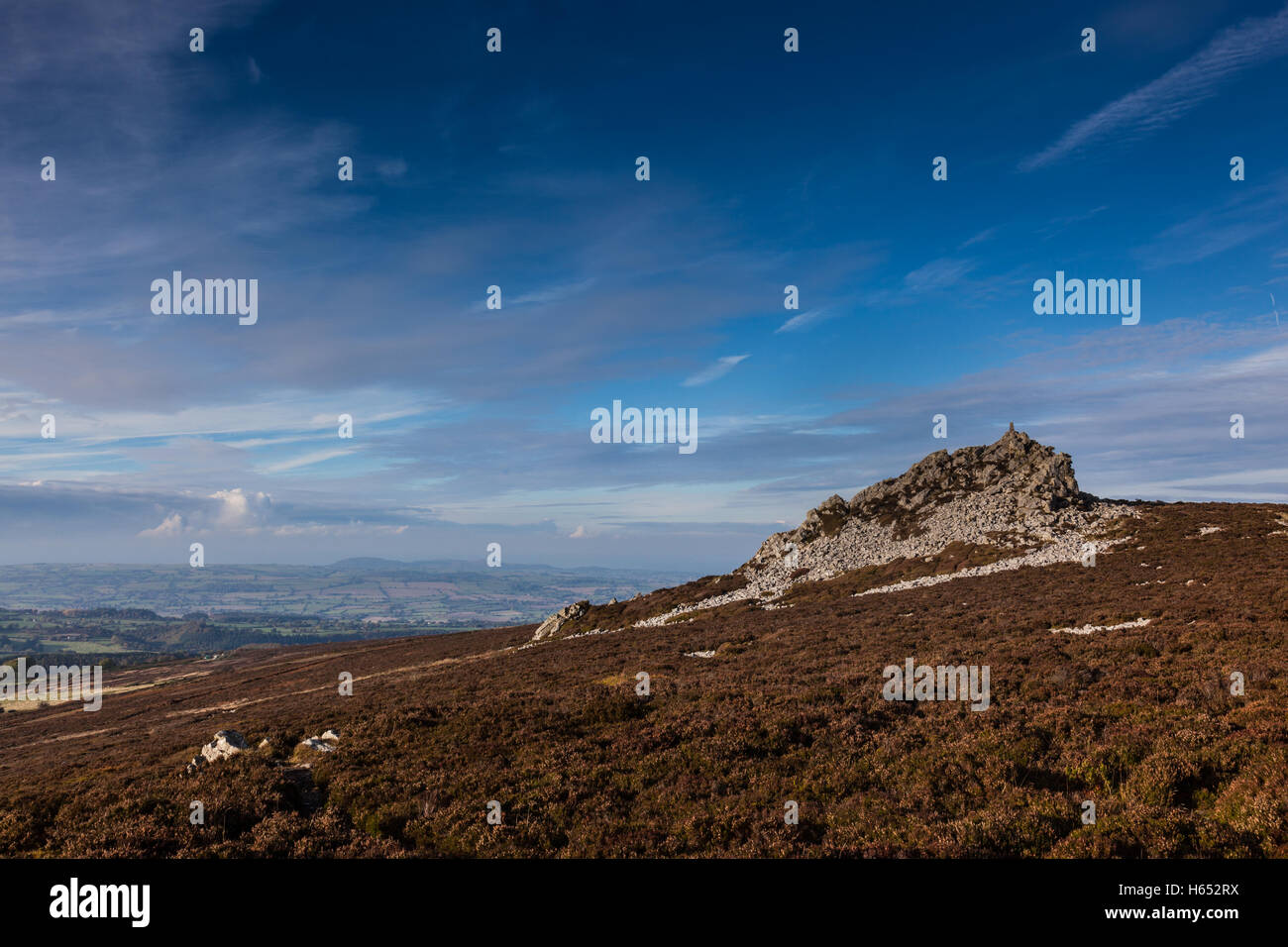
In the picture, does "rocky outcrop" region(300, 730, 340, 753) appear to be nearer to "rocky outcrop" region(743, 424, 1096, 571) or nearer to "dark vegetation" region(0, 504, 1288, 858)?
"dark vegetation" region(0, 504, 1288, 858)

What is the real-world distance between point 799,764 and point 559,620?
2154 inches

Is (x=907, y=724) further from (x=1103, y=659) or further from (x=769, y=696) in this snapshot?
(x=1103, y=659)

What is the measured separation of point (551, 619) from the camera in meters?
65.8

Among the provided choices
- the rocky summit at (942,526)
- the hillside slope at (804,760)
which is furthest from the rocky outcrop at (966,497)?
the hillside slope at (804,760)

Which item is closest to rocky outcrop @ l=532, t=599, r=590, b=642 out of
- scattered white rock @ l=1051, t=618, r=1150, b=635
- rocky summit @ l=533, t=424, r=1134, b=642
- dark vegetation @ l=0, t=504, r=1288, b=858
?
rocky summit @ l=533, t=424, r=1134, b=642

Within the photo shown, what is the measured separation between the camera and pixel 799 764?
13383 millimetres

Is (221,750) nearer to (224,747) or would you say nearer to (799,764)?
(224,747)

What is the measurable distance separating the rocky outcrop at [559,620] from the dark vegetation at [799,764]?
114 feet

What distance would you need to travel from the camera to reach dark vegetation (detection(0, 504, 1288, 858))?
31.8 ft

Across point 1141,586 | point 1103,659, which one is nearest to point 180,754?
point 1103,659

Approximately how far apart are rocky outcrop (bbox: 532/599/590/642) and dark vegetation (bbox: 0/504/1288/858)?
34782mm
